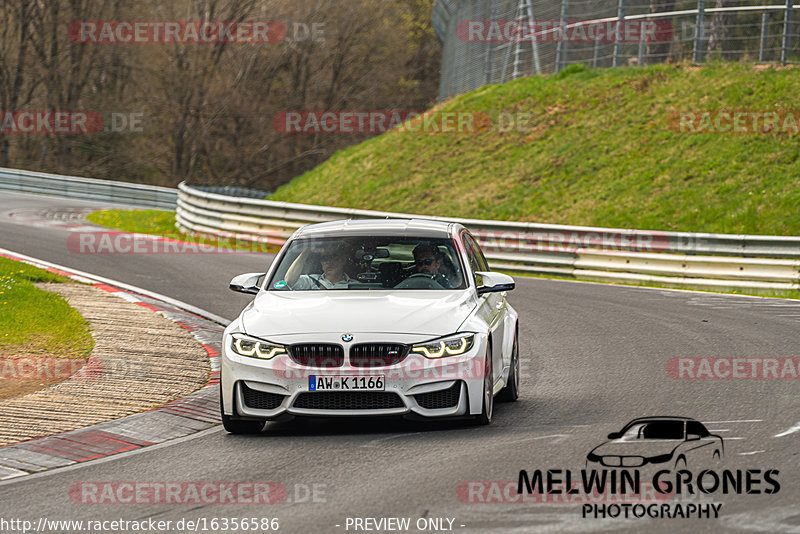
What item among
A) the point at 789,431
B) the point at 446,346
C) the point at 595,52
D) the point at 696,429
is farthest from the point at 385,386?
the point at 595,52

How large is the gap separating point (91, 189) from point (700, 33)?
21.0m

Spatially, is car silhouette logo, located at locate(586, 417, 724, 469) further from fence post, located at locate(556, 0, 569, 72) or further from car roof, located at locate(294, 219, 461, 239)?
fence post, located at locate(556, 0, 569, 72)

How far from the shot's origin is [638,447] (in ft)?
23.4

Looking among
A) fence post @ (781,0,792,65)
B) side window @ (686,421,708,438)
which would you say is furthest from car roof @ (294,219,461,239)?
fence post @ (781,0,792,65)

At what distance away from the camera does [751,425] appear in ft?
25.9

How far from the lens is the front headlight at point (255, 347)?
25.0 feet

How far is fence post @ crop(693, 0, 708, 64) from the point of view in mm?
30156

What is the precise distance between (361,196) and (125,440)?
25431 mm

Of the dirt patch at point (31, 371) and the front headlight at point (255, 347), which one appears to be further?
the dirt patch at point (31, 371)

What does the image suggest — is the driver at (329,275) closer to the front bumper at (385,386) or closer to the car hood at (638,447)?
the front bumper at (385,386)

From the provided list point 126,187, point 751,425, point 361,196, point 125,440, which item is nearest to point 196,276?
point 125,440

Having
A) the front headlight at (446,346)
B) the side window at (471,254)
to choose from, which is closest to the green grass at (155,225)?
the side window at (471,254)

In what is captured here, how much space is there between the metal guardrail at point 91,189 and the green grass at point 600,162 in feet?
12.9

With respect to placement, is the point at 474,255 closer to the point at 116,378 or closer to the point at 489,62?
the point at 116,378
